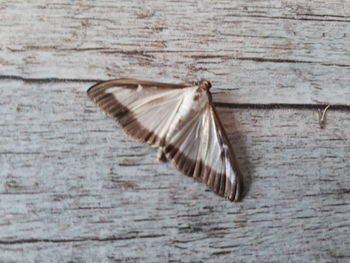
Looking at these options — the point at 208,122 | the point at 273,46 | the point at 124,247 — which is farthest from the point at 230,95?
Answer: the point at 124,247

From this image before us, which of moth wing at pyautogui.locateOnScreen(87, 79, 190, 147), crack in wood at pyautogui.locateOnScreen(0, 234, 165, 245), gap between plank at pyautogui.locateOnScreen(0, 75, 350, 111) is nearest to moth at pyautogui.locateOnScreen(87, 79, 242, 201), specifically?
moth wing at pyautogui.locateOnScreen(87, 79, 190, 147)

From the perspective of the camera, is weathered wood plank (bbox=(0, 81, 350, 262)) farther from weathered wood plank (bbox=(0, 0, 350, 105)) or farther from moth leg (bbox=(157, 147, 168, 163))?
weathered wood plank (bbox=(0, 0, 350, 105))

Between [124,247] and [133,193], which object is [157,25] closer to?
[133,193]

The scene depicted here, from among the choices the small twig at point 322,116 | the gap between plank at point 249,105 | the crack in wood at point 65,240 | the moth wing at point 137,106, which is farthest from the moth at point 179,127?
the small twig at point 322,116

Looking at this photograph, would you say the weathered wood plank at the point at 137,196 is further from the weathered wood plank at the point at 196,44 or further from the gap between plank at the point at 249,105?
the weathered wood plank at the point at 196,44

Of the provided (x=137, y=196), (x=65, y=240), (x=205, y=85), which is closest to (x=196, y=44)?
(x=205, y=85)

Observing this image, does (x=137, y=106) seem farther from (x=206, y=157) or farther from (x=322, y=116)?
(x=322, y=116)
